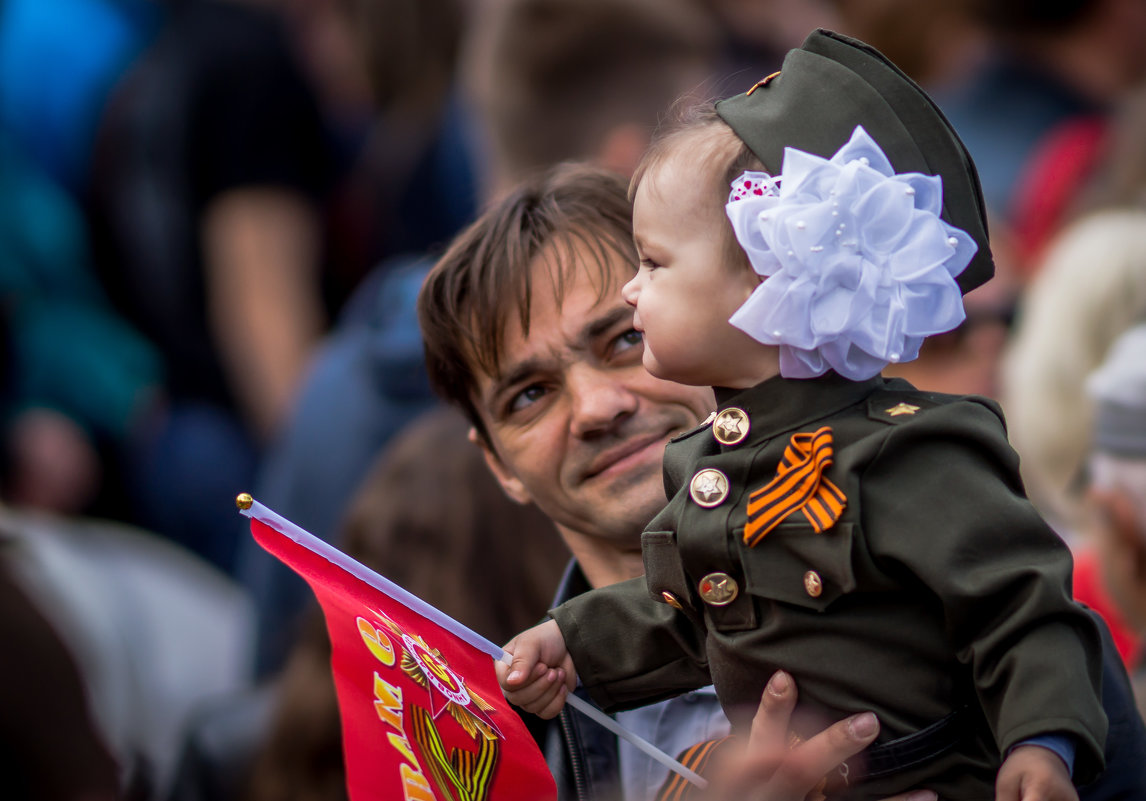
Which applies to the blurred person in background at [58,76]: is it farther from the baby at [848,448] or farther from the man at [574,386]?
the baby at [848,448]

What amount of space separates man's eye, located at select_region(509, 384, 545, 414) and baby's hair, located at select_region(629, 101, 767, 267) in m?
0.47

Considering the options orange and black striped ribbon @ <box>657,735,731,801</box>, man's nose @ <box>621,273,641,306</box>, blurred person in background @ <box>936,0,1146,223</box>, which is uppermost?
man's nose @ <box>621,273,641,306</box>

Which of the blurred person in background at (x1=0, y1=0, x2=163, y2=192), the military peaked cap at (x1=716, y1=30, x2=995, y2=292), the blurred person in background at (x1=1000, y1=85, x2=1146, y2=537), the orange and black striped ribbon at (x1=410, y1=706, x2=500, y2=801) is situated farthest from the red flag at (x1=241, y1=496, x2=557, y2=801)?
the blurred person in background at (x1=0, y1=0, x2=163, y2=192)

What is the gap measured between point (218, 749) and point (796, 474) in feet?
7.41

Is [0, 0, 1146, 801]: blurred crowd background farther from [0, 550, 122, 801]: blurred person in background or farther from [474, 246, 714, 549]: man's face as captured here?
[474, 246, 714, 549]: man's face

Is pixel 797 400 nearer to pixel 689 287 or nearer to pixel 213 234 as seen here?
pixel 689 287

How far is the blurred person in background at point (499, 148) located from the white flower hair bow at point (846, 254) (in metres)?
2.51

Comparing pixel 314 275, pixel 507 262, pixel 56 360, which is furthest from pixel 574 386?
pixel 56 360

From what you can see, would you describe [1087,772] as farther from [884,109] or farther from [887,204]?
[884,109]

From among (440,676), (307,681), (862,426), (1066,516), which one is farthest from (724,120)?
(1066,516)

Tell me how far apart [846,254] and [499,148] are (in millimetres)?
3074

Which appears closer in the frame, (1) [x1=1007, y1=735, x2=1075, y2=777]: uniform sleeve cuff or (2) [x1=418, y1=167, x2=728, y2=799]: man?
(1) [x1=1007, y1=735, x2=1075, y2=777]: uniform sleeve cuff

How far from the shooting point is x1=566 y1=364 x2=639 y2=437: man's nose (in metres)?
2.09

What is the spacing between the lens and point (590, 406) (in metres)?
2.09
